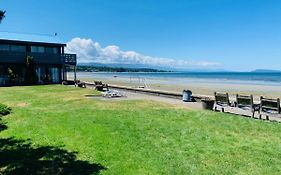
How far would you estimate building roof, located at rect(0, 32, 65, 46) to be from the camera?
36.3 m

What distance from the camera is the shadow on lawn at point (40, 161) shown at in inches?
258

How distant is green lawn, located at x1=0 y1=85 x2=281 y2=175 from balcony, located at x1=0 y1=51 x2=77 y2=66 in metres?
24.7

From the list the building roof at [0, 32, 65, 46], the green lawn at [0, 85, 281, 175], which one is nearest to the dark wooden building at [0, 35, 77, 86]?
the building roof at [0, 32, 65, 46]

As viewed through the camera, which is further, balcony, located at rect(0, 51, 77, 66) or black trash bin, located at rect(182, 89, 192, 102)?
balcony, located at rect(0, 51, 77, 66)

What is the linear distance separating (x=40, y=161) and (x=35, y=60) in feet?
106

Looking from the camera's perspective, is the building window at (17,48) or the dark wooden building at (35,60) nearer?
the dark wooden building at (35,60)

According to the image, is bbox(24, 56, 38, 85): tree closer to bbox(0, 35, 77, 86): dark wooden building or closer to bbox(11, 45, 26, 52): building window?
bbox(0, 35, 77, 86): dark wooden building

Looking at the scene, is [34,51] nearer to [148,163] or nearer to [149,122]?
[149,122]

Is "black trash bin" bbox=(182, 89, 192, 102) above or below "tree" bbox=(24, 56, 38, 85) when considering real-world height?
below

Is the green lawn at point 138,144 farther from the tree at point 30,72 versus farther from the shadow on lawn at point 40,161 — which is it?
the tree at point 30,72

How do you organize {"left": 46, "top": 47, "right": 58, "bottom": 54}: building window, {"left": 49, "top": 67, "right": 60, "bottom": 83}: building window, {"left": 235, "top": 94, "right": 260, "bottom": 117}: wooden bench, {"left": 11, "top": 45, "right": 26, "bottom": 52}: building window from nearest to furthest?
{"left": 235, "top": 94, "right": 260, "bottom": 117}: wooden bench
{"left": 11, "top": 45, "right": 26, "bottom": 52}: building window
{"left": 46, "top": 47, "right": 58, "bottom": 54}: building window
{"left": 49, "top": 67, "right": 60, "bottom": 83}: building window

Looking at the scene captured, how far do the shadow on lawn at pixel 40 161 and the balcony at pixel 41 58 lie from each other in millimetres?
29283

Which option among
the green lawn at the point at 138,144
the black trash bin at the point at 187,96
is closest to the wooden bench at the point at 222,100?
the green lawn at the point at 138,144

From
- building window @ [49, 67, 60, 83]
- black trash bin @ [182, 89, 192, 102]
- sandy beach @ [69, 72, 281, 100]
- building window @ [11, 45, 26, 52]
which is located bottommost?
sandy beach @ [69, 72, 281, 100]
